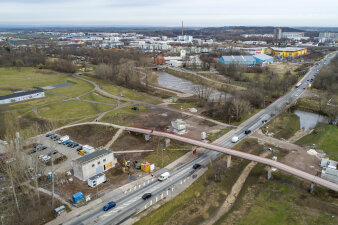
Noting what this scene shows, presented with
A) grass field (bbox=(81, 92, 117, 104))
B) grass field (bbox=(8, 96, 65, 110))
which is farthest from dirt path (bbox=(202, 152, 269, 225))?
grass field (bbox=(8, 96, 65, 110))

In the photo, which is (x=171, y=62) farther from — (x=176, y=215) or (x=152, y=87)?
(x=176, y=215)

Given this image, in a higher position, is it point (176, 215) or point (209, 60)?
point (209, 60)

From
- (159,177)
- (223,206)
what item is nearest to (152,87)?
(159,177)

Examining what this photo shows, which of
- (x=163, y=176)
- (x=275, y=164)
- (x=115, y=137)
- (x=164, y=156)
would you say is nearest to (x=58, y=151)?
(x=115, y=137)

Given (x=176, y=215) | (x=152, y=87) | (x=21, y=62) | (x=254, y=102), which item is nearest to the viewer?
(x=176, y=215)

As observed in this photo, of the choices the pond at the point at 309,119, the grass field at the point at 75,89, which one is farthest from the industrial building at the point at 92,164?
the grass field at the point at 75,89

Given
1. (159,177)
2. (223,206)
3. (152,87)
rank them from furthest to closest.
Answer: (152,87), (159,177), (223,206)

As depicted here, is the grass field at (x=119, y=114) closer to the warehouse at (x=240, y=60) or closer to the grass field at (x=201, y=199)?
the grass field at (x=201, y=199)
